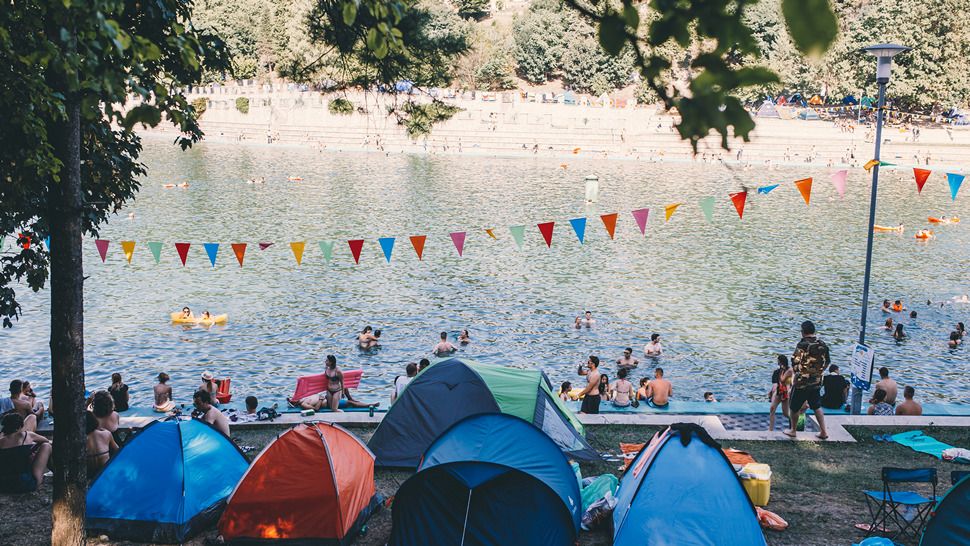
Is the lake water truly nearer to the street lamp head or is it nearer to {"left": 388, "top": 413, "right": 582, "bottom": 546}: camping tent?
the street lamp head

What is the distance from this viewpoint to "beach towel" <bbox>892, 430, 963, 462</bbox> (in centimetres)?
1200

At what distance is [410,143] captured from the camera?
66.8 metres

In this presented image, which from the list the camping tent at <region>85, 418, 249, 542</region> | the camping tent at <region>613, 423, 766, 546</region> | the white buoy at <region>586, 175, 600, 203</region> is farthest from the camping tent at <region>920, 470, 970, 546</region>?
the white buoy at <region>586, 175, 600, 203</region>

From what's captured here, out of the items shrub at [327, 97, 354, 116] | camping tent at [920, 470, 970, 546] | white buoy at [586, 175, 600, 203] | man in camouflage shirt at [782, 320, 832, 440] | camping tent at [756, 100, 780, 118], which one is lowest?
camping tent at [920, 470, 970, 546]

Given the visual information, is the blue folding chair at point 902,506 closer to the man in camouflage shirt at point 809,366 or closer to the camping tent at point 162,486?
the man in camouflage shirt at point 809,366

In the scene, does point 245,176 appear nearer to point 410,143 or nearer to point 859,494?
point 410,143

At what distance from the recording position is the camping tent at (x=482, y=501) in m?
8.77

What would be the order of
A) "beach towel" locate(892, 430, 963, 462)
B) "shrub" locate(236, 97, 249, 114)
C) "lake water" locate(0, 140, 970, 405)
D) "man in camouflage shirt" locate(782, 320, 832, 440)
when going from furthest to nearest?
"shrub" locate(236, 97, 249, 114) → "lake water" locate(0, 140, 970, 405) → "beach towel" locate(892, 430, 963, 462) → "man in camouflage shirt" locate(782, 320, 832, 440)

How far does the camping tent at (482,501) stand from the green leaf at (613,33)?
640 cm

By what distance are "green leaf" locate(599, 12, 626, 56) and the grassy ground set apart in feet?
24.0

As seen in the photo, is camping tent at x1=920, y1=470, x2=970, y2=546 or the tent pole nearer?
camping tent at x1=920, y1=470, x2=970, y2=546

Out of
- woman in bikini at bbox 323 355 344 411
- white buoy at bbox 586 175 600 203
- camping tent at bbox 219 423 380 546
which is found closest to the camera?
camping tent at bbox 219 423 380 546

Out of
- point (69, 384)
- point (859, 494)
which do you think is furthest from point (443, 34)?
point (859, 494)

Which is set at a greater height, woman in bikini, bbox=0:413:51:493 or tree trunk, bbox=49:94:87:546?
tree trunk, bbox=49:94:87:546
